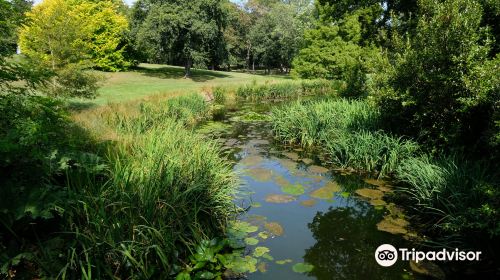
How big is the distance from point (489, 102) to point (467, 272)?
320 centimetres

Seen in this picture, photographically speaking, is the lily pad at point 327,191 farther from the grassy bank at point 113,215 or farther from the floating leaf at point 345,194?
the grassy bank at point 113,215

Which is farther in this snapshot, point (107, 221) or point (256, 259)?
point (256, 259)

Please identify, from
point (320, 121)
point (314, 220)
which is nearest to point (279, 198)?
point (314, 220)

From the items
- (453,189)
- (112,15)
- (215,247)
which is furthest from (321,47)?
(215,247)

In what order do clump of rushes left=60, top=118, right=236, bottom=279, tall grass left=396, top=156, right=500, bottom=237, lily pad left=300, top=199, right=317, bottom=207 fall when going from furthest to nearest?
lily pad left=300, top=199, right=317, bottom=207, tall grass left=396, top=156, right=500, bottom=237, clump of rushes left=60, top=118, right=236, bottom=279

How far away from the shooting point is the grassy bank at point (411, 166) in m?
5.14

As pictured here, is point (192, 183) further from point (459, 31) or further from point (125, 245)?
point (459, 31)

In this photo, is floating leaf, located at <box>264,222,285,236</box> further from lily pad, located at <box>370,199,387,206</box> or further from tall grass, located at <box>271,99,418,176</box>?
tall grass, located at <box>271,99,418,176</box>

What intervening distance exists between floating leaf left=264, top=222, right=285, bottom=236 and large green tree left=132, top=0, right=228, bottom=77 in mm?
26191

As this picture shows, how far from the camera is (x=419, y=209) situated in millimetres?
6699

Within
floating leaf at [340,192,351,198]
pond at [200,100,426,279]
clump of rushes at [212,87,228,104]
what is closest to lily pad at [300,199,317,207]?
pond at [200,100,426,279]

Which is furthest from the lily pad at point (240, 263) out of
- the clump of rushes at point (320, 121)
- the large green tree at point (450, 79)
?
the clump of rushes at point (320, 121)

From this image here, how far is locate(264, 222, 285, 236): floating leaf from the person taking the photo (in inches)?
239

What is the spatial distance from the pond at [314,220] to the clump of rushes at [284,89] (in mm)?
14246
